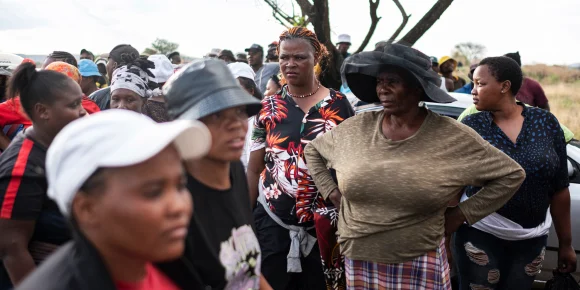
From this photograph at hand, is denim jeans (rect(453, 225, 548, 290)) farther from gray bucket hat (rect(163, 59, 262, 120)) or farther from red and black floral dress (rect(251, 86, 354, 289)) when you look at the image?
gray bucket hat (rect(163, 59, 262, 120))

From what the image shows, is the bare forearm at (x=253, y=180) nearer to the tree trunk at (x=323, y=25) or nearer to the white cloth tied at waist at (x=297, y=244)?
the white cloth tied at waist at (x=297, y=244)

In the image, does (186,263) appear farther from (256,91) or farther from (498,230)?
(256,91)

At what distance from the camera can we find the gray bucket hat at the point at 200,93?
187 centimetres

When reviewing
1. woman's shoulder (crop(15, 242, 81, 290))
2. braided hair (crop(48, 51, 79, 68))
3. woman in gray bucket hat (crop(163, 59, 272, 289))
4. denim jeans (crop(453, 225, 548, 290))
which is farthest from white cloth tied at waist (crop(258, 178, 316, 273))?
braided hair (crop(48, 51, 79, 68))

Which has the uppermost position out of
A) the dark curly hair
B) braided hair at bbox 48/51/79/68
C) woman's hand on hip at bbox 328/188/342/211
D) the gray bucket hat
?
the gray bucket hat

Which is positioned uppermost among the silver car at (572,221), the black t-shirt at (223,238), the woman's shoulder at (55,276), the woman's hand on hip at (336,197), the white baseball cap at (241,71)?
the woman's shoulder at (55,276)

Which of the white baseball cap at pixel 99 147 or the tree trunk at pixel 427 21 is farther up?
the white baseball cap at pixel 99 147

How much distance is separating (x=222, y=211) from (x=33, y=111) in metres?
1.29

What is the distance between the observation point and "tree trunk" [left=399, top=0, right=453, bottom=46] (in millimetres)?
7789

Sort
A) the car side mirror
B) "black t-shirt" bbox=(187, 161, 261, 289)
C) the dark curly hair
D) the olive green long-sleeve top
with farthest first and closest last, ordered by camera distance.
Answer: the car side mirror
the dark curly hair
the olive green long-sleeve top
"black t-shirt" bbox=(187, 161, 261, 289)

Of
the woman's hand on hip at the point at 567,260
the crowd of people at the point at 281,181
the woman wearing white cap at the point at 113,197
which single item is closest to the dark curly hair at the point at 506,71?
the crowd of people at the point at 281,181

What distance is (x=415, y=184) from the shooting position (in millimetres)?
2787

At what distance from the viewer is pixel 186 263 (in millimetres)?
1727

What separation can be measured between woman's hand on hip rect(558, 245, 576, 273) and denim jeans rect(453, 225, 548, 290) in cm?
21
